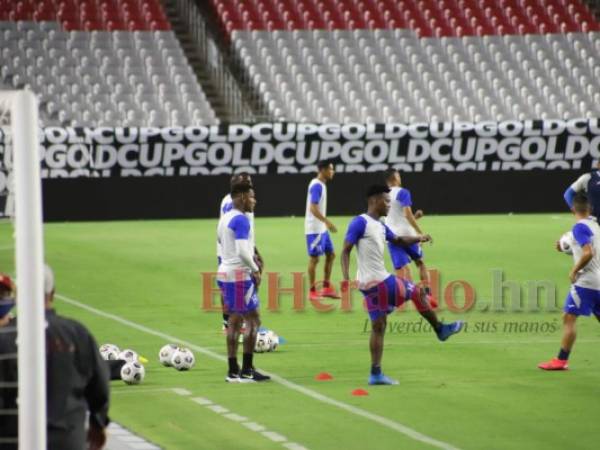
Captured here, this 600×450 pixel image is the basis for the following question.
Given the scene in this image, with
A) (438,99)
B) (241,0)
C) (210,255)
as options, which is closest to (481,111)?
Result: (438,99)

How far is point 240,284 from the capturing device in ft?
43.0

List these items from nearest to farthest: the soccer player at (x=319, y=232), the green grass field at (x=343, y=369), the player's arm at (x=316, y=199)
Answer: the green grass field at (x=343, y=369) < the soccer player at (x=319, y=232) < the player's arm at (x=316, y=199)

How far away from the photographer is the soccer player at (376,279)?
12898 mm

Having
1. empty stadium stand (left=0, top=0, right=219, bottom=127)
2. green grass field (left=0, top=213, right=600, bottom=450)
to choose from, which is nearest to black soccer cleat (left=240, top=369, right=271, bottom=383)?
green grass field (left=0, top=213, right=600, bottom=450)

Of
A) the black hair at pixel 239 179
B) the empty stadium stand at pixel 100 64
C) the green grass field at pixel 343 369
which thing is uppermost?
the empty stadium stand at pixel 100 64

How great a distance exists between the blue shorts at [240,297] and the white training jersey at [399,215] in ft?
23.6

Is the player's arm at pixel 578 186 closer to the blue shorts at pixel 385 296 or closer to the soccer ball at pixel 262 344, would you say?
the soccer ball at pixel 262 344

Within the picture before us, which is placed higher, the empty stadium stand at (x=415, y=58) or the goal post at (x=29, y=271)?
the empty stadium stand at (x=415, y=58)

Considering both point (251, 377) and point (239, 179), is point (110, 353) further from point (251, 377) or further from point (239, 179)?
point (239, 179)

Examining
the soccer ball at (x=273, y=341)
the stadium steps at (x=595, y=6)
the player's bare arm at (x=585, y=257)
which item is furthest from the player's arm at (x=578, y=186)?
the stadium steps at (x=595, y=6)

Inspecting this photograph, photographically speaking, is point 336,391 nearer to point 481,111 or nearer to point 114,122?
point 114,122

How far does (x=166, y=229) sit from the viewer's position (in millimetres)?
32281

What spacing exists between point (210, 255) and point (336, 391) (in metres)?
13.7

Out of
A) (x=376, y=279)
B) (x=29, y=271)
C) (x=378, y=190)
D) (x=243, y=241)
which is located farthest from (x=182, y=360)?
(x=29, y=271)
